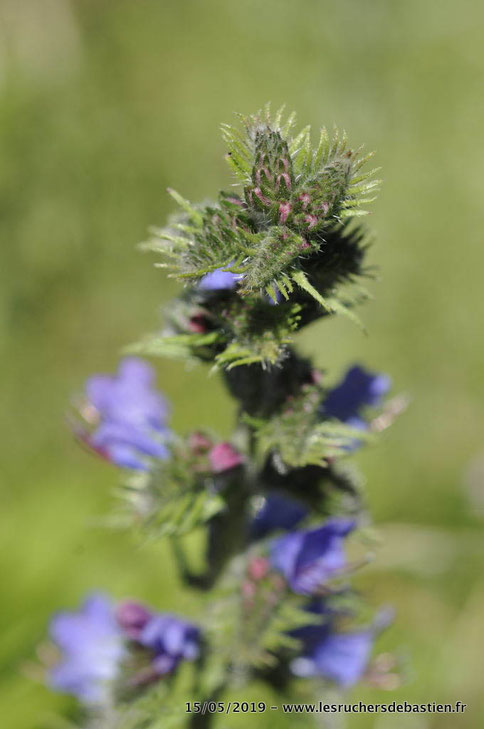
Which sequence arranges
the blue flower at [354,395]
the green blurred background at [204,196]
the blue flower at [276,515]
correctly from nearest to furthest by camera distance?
the blue flower at [354,395]
the blue flower at [276,515]
the green blurred background at [204,196]

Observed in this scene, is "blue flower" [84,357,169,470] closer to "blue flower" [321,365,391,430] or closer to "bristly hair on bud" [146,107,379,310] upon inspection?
"blue flower" [321,365,391,430]

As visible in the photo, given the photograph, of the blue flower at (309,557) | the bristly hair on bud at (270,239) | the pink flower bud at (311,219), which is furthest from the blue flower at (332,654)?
the pink flower bud at (311,219)

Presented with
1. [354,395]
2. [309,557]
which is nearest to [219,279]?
[354,395]

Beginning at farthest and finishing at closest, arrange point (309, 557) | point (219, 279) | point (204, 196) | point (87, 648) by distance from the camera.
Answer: point (204, 196), point (87, 648), point (309, 557), point (219, 279)

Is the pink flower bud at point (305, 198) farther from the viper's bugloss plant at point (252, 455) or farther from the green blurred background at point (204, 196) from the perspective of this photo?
the green blurred background at point (204, 196)

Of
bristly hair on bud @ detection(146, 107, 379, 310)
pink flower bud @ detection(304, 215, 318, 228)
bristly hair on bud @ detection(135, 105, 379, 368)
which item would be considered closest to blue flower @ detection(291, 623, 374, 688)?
bristly hair on bud @ detection(135, 105, 379, 368)

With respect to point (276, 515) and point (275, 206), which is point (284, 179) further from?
point (276, 515)
